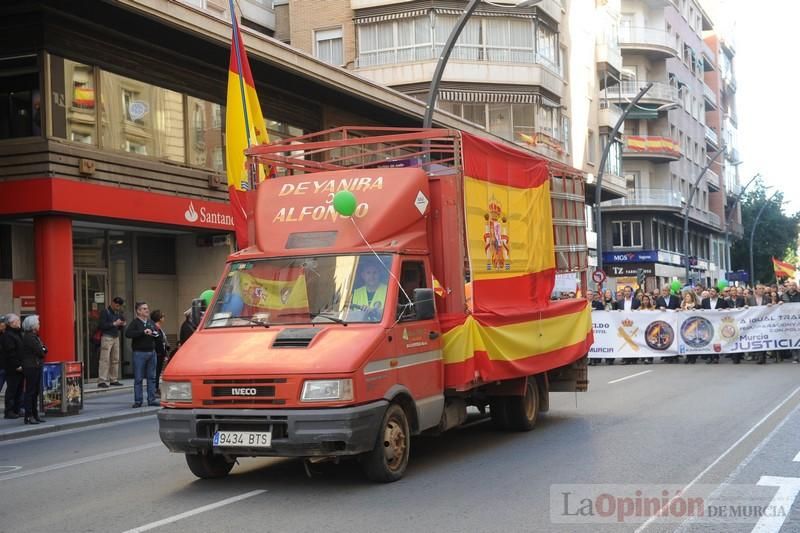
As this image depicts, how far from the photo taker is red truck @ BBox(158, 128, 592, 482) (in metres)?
8.11

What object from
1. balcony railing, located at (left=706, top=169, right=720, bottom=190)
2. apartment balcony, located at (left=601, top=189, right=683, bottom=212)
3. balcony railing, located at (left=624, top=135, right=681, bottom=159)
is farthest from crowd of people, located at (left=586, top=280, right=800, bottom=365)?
balcony railing, located at (left=706, top=169, right=720, bottom=190)

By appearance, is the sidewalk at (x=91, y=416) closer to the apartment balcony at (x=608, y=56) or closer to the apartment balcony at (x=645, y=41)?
the apartment balcony at (x=608, y=56)

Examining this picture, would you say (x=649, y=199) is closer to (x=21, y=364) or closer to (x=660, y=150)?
(x=660, y=150)

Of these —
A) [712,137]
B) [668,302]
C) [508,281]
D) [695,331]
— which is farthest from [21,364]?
[712,137]

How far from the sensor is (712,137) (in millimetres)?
83812

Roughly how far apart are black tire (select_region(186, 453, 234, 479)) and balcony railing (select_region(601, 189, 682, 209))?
178 feet

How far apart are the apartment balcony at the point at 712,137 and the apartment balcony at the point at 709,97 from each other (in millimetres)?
1791

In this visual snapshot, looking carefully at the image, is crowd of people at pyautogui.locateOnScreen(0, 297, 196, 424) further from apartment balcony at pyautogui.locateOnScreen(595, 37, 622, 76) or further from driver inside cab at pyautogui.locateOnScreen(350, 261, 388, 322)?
apartment balcony at pyautogui.locateOnScreen(595, 37, 622, 76)

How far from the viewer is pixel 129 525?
286 inches

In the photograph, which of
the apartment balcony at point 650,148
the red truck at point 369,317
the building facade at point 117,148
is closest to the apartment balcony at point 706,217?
the apartment balcony at point 650,148

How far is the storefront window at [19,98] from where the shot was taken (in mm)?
19328

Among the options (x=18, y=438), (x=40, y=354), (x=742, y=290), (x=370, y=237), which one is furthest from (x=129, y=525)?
(x=742, y=290)

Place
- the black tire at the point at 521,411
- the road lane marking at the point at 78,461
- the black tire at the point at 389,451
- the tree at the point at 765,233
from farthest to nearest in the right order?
1. the tree at the point at 765,233
2. the black tire at the point at 521,411
3. the road lane marking at the point at 78,461
4. the black tire at the point at 389,451

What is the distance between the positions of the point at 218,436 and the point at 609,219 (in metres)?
56.3
